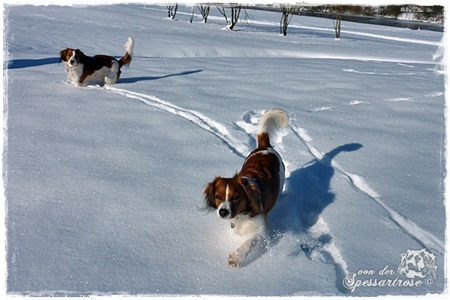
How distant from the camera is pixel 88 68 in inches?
287

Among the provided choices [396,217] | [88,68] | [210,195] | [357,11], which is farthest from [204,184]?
[357,11]

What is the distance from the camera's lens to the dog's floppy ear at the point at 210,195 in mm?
2826

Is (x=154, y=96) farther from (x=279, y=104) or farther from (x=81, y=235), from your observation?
(x=81, y=235)

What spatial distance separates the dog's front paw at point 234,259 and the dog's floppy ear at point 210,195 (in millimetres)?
409

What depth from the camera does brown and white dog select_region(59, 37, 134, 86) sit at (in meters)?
7.06

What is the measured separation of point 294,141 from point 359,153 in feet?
2.51

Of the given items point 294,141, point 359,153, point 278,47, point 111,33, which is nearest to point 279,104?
point 294,141

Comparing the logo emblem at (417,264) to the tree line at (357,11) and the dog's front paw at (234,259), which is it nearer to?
the dog's front paw at (234,259)

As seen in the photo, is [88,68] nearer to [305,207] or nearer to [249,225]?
[305,207]

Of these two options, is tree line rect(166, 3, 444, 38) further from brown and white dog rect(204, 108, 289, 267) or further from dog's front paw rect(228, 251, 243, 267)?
dog's front paw rect(228, 251, 243, 267)

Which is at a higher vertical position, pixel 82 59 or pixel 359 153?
pixel 82 59

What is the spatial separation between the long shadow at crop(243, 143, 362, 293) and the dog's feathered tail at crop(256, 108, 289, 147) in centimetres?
47

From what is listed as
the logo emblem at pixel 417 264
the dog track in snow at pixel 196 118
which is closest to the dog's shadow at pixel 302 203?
the logo emblem at pixel 417 264

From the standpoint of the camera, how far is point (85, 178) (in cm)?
354
